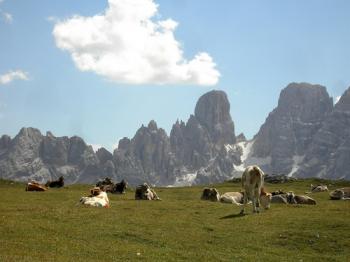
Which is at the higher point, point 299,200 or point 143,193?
point 143,193

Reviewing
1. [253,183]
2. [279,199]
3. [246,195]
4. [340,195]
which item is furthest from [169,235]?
[340,195]

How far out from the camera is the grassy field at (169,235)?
75.2 ft

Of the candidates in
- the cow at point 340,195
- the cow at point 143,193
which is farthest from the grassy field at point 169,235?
the cow at point 340,195

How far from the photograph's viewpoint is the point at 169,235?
92.5 feet

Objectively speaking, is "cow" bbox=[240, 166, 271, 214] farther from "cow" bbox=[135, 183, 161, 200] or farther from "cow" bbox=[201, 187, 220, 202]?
"cow" bbox=[135, 183, 161, 200]

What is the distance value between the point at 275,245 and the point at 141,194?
2542 cm

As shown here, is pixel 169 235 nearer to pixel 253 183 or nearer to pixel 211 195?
pixel 253 183

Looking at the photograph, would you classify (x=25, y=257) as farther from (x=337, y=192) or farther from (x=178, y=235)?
(x=337, y=192)

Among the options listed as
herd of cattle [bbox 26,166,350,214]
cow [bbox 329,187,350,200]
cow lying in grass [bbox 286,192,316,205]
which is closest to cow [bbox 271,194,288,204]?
herd of cattle [bbox 26,166,350,214]

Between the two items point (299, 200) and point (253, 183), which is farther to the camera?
point (299, 200)

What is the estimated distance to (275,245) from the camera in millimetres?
27188

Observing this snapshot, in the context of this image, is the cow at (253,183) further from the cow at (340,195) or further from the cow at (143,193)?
the cow at (340,195)

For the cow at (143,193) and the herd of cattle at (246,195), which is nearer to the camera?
the herd of cattle at (246,195)

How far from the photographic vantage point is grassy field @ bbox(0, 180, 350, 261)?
22.9m
